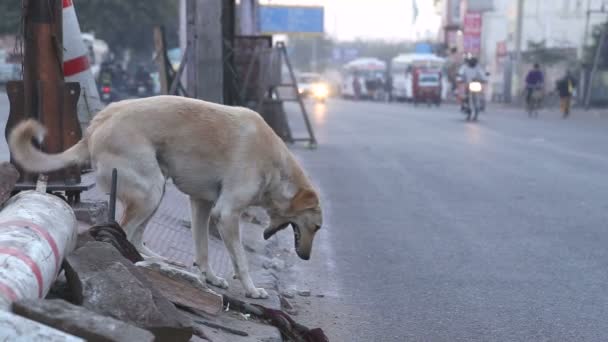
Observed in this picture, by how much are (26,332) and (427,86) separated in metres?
47.4

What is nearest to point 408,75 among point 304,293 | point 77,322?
point 304,293

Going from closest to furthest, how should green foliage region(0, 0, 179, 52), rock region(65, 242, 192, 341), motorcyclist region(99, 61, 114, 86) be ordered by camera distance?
rock region(65, 242, 192, 341) → motorcyclist region(99, 61, 114, 86) → green foliage region(0, 0, 179, 52)

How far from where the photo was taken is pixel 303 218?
5.92 meters

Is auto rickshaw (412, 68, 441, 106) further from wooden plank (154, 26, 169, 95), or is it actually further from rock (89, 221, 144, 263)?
rock (89, 221, 144, 263)

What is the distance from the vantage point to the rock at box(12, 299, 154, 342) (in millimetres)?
3320

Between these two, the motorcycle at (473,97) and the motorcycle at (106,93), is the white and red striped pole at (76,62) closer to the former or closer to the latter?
the motorcycle at (473,97)

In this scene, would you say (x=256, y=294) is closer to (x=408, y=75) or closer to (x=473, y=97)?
(x=473, y=97)

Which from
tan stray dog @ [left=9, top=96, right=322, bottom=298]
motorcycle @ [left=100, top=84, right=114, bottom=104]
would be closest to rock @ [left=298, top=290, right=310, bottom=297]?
tan stray dog @ [left=9, top=96, right=322, bottom=298]

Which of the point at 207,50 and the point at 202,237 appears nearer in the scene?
the point at 202,237

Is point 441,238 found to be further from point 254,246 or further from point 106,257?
point 106,257

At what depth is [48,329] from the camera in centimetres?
315

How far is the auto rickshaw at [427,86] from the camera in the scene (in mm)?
49469

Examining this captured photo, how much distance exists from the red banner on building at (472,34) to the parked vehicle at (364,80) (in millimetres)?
6644

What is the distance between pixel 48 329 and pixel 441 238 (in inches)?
226
